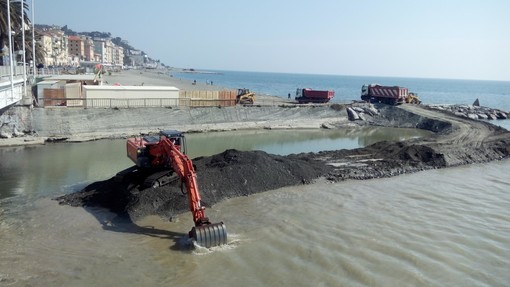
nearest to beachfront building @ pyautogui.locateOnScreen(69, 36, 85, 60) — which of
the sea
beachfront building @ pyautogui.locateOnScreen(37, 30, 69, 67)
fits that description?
beachfront building @ pyautogui.locateOnScreen(37, 30, 69, 67)

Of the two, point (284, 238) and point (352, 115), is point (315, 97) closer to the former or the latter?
point (352, 115)

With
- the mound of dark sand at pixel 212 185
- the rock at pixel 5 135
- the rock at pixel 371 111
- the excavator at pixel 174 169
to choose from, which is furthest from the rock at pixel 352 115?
the excavator at pixel 174 169

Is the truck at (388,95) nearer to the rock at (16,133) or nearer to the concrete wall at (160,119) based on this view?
the concrete wall at (160,119)

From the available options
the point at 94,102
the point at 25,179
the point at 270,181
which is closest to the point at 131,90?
the point at 94,102

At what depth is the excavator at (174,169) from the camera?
12188 mm

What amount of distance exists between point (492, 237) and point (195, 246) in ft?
32.3

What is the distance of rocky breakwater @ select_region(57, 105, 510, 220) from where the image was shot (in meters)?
15.4

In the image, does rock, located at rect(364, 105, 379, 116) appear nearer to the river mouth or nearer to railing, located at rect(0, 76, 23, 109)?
the river mouth

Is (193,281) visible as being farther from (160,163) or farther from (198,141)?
(198,141)

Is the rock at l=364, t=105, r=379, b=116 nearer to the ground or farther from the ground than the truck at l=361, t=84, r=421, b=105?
nearer to the ground

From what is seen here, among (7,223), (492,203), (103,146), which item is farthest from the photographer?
(103,146)

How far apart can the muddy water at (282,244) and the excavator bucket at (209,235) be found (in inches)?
11.0

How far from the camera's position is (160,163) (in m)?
15.6

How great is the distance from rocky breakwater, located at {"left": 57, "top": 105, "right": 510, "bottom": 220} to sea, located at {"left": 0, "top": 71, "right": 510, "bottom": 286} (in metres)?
0.54
